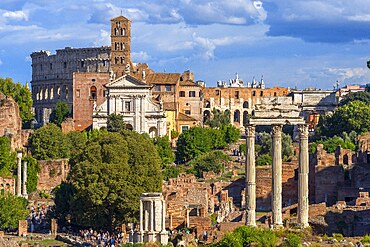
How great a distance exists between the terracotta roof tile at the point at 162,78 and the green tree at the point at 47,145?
34495mm

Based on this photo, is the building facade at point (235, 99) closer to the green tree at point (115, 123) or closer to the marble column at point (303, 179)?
the green tree at point (115, 123)

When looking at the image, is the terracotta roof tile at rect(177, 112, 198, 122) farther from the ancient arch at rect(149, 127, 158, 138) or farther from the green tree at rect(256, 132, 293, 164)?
the green tree at rect(256, 132, 293, 164)

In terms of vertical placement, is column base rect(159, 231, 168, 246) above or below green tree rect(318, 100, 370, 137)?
below

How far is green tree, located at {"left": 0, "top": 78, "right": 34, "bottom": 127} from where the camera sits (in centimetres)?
12238

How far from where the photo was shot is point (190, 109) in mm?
140000

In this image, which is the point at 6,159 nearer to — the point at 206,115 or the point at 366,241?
the point at 366,241

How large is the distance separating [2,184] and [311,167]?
21605 mm

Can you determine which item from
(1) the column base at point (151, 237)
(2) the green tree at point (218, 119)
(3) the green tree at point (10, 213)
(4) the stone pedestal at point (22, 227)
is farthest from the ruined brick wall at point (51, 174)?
(2) the green tree at point (218, 119)

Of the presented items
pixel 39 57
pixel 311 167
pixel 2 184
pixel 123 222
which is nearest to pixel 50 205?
pixel 2 184

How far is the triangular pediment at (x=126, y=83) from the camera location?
4759 inches

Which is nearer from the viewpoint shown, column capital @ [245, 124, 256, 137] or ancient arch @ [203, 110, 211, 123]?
column capital @ [245, 124, 256, 137]

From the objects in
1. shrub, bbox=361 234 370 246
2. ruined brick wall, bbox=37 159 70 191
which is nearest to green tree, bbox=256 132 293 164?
ruined brick wall, bbox=37 159 70 191

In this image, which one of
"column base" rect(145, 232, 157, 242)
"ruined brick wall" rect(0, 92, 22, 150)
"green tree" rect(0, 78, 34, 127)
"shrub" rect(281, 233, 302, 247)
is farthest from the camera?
"green tree" rect(0, 78, 34, 127)

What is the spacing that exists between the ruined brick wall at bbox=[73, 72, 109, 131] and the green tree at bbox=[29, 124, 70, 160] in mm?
30022
